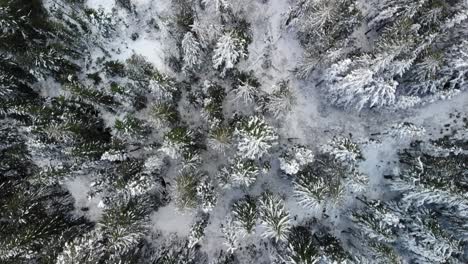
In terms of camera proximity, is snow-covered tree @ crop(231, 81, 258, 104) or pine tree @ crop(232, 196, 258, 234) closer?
pine tree @ crop(232, 196, 258, 234)

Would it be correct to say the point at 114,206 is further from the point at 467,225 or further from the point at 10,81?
the point at 467,225

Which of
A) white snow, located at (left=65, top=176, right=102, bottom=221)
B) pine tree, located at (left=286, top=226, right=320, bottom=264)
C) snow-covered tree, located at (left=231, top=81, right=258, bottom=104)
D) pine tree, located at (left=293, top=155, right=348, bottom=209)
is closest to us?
pine tree, located at (left=286, top=226, right=320, bottom=264)

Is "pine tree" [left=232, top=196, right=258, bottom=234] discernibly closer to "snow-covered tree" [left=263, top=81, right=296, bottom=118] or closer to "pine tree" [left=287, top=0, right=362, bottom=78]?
"snow-covered tree" [left=263, top=81, right=296, bottom=118]

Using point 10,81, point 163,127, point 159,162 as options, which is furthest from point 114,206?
point 10,81

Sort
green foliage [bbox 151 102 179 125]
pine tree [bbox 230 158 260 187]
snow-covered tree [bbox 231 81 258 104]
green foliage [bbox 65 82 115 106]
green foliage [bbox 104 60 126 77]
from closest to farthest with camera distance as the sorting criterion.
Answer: pine tree [bbox 230 158 260 187], green foliage [bbox 65 82 115 106], green foliage [bbox 151 102 179 125], snow-covered tree [bbox 231 81 258 104], green foliage [bbox 104 60 126 77]

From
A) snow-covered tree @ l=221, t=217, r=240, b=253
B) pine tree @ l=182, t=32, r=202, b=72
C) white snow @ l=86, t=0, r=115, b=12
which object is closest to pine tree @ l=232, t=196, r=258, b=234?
snow-covered tree @ l=221, t=217, r=240, b=253

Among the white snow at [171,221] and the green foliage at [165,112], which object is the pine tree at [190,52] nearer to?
the green foliage at [165,112]
